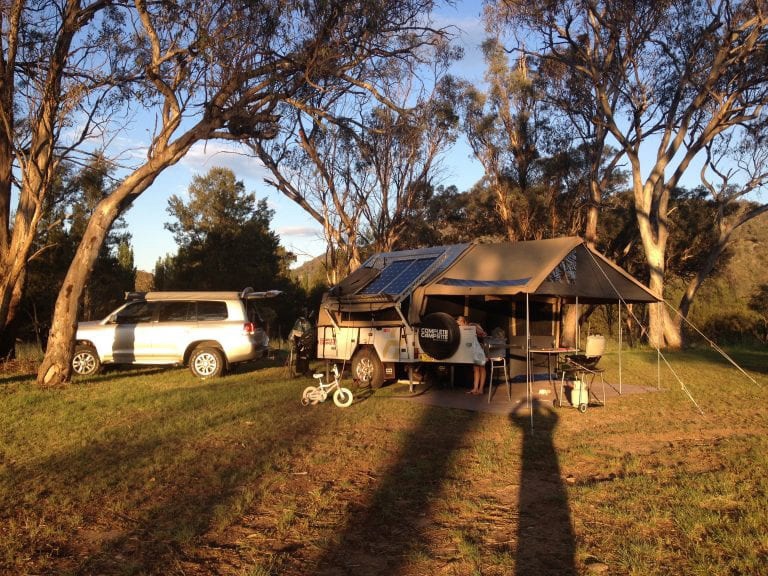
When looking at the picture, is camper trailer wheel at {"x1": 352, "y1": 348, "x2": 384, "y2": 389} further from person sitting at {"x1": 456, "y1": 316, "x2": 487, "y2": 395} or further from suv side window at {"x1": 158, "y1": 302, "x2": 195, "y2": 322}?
suv side window at {"x1": 158, "y1": 302, "x2": 195, "y2": 322}

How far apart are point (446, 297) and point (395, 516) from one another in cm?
754

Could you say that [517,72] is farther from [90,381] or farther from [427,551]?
[427,551]

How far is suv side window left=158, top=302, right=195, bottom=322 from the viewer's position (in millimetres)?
13391

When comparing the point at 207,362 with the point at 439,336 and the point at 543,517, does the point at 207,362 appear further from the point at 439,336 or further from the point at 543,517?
the point at 543,517

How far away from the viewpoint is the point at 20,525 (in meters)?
4.57

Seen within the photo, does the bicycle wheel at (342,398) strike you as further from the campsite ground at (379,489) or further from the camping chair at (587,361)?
the camping chair at (587,361)

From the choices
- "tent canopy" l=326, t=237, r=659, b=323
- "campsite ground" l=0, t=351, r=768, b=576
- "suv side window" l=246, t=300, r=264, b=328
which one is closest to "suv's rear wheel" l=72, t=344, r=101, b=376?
"suv side window" l=246, t=300, r=264, b=328

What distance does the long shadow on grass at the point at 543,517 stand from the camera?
3.98 meters

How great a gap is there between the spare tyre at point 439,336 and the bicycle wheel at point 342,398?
5.02ft

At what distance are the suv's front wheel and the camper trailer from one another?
2116 mm

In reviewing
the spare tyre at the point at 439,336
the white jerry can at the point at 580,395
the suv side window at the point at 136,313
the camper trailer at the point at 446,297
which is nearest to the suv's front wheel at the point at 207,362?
the suv side window at the point at 136,313

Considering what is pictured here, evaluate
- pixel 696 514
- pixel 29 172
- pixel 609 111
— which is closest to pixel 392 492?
pixel 696 514

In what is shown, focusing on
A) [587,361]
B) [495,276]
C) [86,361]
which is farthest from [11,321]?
[587,361]

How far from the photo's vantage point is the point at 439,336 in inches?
400
